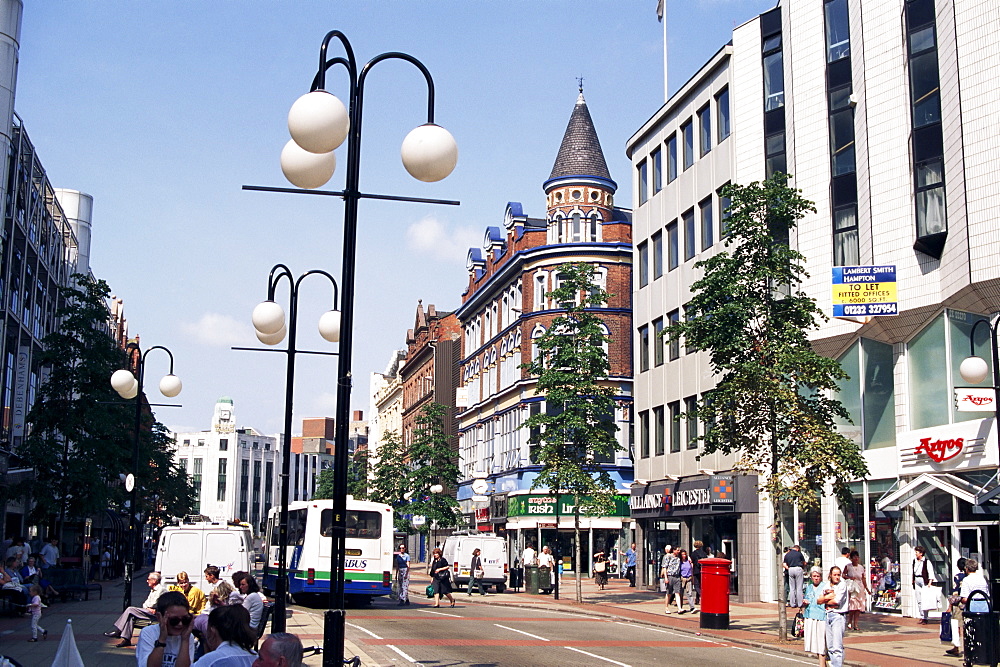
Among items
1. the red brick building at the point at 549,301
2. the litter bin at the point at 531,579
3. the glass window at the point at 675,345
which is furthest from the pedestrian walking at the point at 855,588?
the red brick building at the point at 549,301

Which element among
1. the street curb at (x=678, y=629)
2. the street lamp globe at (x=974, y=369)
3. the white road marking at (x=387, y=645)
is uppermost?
the street lamp globe at (x=974, y=369)

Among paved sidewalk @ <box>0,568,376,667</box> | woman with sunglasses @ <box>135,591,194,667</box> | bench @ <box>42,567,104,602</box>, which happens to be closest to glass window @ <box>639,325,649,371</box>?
paved sidewalk @ <box>0,568,376,667</box>

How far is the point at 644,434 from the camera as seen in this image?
45.5m

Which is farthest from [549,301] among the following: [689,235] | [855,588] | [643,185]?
[855,588]

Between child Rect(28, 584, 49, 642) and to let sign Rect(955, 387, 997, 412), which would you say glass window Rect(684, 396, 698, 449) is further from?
child Rect(28, 584, 49, 642)

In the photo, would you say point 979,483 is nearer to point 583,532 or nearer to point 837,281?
point 837,281

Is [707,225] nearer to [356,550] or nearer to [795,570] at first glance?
[795,570]

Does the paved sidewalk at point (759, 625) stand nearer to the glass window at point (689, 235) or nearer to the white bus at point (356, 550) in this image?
the white bus at point (356, 550)

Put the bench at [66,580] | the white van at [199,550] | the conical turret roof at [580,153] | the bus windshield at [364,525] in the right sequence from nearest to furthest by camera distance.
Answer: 1. the white van at [199,550]
2. the bus windshield at [364,525]
3. the bench at [66,580]
4. the conical turret roof at [580,153]

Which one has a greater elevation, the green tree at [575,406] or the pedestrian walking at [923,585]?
the green tree at [575,406]

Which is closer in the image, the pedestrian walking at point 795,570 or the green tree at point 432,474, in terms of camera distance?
the pedestrian walking at point 795,570

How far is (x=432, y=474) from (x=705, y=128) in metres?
26.4

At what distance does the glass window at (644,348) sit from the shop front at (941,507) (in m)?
16.2

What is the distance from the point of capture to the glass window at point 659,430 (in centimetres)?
4309
